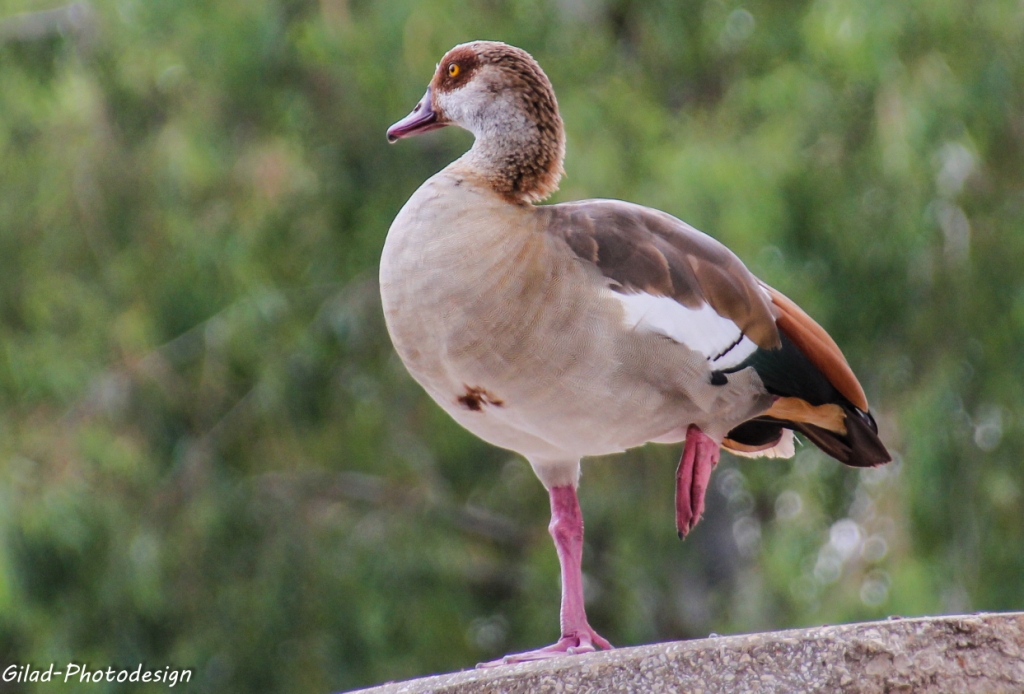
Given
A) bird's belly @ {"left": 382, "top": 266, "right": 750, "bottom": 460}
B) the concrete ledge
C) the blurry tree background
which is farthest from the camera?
the blurry tree background

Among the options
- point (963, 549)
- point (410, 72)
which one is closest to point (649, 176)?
point (410, 72)

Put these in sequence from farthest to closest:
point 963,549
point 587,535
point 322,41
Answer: point 587,535
point 322,41
point 963,549

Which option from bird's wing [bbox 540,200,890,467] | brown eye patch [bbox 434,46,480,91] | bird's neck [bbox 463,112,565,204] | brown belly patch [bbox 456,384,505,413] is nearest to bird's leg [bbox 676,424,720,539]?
bird's wing [bbox 540,200,890,467]

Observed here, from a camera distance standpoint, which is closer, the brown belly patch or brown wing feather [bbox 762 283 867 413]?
the brown belly patch

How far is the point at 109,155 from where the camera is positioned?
19.5ft

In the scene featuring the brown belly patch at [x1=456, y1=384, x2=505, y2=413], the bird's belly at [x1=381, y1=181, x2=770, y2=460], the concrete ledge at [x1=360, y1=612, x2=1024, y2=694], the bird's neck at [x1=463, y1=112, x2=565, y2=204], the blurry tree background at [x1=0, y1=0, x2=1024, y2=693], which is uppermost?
the bird's neck at [x1=463, y1=112, x2=565, y2=204]

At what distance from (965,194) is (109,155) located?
3.63 m

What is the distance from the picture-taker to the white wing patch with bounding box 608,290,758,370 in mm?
2594

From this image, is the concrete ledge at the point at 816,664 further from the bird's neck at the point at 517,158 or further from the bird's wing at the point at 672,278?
the bird's neck at the point at 517,158

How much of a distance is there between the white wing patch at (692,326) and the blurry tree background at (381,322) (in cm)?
202

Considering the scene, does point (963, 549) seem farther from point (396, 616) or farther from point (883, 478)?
point (396, 616)

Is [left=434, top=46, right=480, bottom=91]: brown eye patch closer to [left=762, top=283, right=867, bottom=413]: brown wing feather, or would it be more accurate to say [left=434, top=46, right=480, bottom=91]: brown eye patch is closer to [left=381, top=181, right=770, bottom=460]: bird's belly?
[left=381, top=181, right=770, bottom=460]: bird's belly

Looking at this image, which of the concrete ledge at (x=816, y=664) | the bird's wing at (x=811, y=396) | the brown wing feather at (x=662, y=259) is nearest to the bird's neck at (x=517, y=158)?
the brown wing feather at (x=662, y=259)

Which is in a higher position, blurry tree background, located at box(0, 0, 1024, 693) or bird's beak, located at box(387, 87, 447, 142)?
bird's beak, located at box(387, 87, 447, 142)
